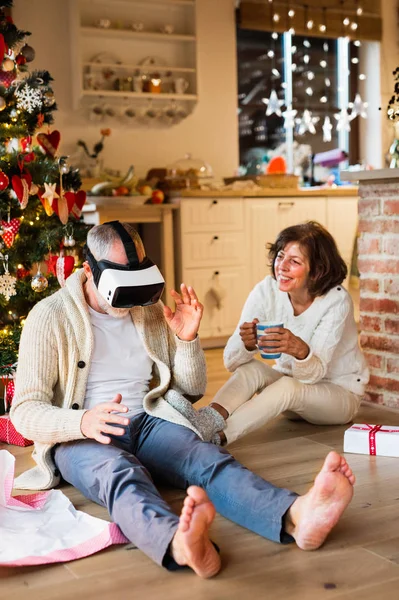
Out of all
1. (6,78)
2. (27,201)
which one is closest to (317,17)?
(6,78)

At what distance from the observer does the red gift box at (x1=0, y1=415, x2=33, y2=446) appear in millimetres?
2865

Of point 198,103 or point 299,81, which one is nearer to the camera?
point 198,103

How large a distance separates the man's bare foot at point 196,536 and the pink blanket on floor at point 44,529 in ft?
0.88

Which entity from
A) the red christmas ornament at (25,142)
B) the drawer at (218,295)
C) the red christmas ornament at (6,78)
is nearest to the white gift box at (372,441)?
the red christmas ornament at (25,142)

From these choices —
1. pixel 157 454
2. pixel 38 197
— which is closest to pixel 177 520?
pixel 157 454

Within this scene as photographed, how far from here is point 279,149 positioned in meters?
6.01

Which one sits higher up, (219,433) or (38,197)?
(38,197)

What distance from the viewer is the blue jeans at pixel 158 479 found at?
1775 mm

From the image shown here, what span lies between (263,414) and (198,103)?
3372 millimetres

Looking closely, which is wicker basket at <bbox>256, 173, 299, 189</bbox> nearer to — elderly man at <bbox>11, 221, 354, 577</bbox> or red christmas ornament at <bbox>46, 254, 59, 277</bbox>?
red christmas ornament at <bbox>46, 254, 59, 277</bbox>

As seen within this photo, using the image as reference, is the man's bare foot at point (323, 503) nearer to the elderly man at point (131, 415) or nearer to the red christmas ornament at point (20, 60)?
the elderly man at point (131, 415)

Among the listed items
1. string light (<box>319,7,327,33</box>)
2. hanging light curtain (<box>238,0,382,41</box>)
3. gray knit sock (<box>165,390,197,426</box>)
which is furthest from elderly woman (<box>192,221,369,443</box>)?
string light (<box>319,7,327,33</box>)

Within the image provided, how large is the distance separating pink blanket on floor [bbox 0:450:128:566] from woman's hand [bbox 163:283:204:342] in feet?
1.80

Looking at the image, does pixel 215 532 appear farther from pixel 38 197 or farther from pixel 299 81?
pixel 299 81
